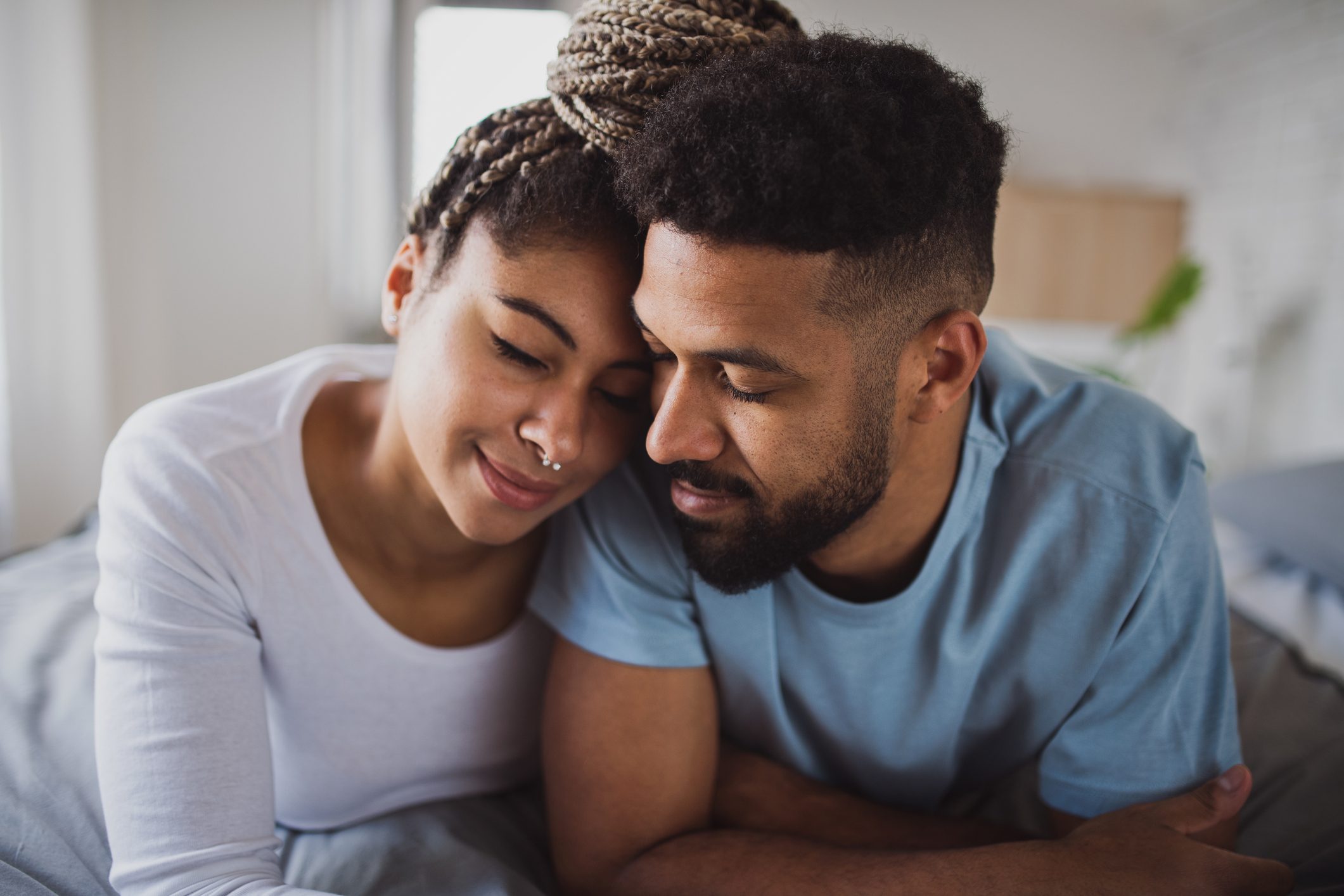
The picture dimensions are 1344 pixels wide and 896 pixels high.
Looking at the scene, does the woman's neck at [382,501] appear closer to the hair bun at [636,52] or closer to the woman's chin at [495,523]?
the woman's chin at [495,523]

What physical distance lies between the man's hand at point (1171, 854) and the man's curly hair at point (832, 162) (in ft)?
1.86

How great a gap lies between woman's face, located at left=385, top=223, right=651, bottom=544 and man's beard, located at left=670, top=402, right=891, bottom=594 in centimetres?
12

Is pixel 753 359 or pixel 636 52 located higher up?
pixel 636 52

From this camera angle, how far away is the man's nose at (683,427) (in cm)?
95

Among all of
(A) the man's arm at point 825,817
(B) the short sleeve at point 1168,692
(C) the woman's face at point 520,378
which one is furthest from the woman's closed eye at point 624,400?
(B) the short sleeve at point 1168,692

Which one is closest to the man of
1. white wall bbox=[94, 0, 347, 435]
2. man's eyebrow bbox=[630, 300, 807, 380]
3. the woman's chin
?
man's eyebrow bbox=[630, 300, 807, 380]

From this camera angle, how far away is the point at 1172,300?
3551mm

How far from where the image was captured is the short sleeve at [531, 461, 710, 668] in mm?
1126

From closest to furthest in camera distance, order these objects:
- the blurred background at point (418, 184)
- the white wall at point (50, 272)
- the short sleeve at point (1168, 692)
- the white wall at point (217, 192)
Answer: the short sleeve at point (1168, 692)
the white wall at point (50, 272)
the blurred background at point (418, 184)
the white wall at point (217, 192)

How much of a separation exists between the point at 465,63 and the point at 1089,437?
3447mm

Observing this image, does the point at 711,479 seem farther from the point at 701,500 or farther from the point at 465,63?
the point at 465,63

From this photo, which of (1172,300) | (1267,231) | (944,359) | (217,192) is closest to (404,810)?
(944,359)

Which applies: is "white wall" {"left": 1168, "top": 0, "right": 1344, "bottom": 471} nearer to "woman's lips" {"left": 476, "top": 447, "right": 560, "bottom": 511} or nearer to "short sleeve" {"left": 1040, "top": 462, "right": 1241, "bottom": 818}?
"short sleeve" {"left": 1040, "top": 462, "right": 1241, "bottom": 818}

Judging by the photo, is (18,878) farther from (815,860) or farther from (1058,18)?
(1058,18)
